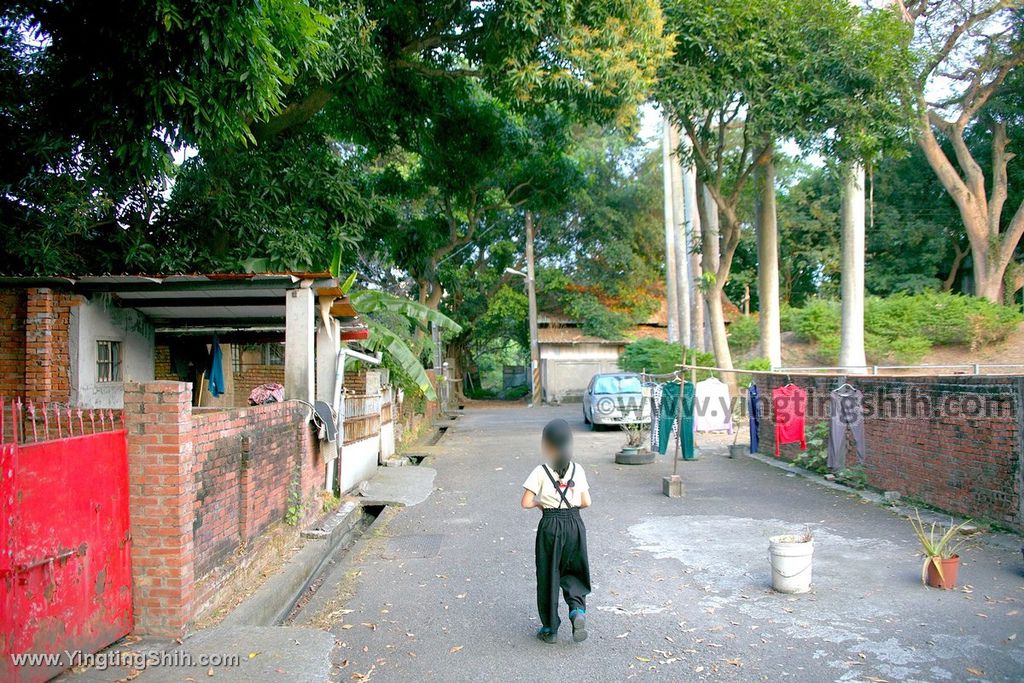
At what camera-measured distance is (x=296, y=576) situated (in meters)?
7.12

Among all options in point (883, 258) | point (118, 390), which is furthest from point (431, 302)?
point (883, 258)

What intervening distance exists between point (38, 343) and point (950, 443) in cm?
1085

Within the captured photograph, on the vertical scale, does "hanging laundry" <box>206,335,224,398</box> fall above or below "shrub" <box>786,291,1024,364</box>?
below

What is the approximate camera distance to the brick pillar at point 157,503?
5.20 m

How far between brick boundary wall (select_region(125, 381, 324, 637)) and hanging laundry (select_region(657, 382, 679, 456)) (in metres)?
9.20

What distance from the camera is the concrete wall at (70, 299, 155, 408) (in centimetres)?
909

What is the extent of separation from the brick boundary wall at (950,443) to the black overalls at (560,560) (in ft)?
17.5

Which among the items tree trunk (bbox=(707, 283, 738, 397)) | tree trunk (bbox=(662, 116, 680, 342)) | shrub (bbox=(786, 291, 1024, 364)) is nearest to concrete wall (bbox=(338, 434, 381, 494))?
tree trunk (bbox=(707, 283, 738, 397))

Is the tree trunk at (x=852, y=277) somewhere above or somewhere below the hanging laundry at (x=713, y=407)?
above

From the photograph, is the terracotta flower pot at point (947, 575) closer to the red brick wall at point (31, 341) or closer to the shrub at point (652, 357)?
the red brick wall at point (31, 341)

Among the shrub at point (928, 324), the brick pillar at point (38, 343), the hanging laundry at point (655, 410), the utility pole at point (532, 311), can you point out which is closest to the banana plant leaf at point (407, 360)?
the hanging laundry at point (655, 410)

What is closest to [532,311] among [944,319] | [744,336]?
[744,336]

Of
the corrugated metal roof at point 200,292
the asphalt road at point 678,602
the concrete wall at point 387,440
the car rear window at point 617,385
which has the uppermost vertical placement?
the corrugated metal roof at point 200,292

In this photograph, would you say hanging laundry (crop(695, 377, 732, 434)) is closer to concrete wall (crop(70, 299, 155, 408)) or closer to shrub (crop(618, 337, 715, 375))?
shrub (crop(618, 337, 715, 375))
